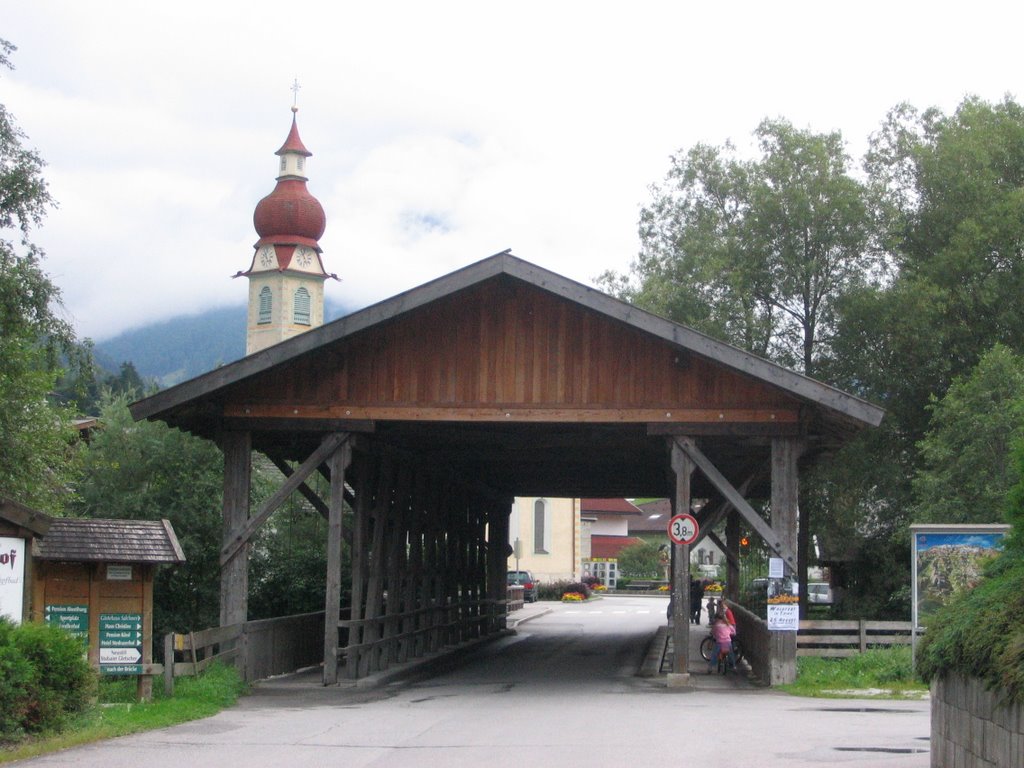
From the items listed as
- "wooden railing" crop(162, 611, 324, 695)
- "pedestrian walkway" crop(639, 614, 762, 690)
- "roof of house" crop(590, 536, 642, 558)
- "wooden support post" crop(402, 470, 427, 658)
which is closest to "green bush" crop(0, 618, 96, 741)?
"wooden railing" crop(162, 611, 324, 695)

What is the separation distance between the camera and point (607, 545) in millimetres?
94312

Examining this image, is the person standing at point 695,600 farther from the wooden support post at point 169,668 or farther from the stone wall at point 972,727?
the stone wall at point 972,727

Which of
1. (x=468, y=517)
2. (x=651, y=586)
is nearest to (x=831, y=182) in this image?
(x=468, y=517)

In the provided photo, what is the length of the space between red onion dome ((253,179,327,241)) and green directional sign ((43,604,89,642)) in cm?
9053

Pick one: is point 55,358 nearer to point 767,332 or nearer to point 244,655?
point 244,655

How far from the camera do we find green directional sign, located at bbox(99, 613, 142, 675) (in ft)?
49.0

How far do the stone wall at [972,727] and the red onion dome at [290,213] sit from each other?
317ft

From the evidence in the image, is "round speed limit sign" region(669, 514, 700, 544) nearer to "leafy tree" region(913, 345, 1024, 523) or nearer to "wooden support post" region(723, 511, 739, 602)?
"leafy tree" region(913, 345, 1024, 523)

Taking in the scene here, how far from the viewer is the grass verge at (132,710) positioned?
11727 millimetres

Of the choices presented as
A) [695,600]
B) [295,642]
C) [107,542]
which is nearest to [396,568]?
[295,642]

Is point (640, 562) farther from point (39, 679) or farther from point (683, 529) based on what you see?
point (39, 679)

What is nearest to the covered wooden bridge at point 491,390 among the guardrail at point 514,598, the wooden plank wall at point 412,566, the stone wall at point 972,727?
the wooden plank wall at point 412,566

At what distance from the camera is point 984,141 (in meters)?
36.3

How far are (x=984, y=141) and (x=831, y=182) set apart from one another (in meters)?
4.27
